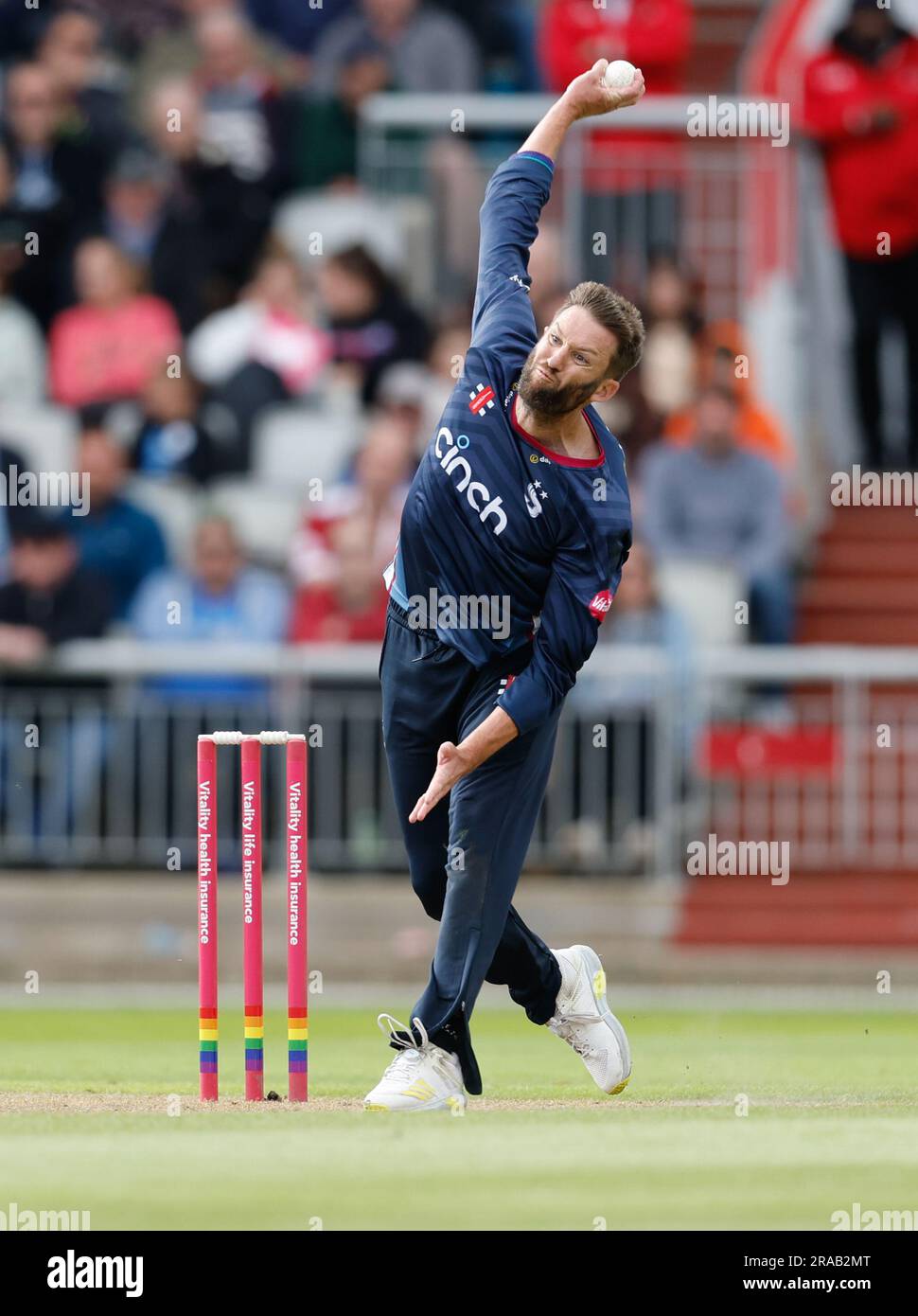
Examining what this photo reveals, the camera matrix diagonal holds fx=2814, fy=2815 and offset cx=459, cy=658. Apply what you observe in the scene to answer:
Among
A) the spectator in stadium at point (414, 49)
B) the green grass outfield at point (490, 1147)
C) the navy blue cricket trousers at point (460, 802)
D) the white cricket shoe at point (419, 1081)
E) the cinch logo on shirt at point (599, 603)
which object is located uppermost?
the spectator in stadium at point (414, 49)

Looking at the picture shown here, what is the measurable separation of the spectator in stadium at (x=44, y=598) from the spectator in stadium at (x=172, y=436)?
1298 millimetres

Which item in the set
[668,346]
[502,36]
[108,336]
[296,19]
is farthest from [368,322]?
[296,19]

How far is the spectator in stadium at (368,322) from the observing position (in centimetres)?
1877

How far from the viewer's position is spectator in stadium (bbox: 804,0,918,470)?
61.5 ft

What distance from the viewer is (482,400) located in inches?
359

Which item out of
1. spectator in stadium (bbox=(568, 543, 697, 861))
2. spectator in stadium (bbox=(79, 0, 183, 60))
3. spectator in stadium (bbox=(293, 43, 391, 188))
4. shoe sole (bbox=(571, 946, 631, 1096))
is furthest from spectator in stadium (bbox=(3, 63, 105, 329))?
shoe sole (bbox=(571, 946, 631, 1096))

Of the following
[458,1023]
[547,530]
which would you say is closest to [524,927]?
[458,1023]

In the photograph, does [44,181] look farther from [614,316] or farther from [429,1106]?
[429,1106]

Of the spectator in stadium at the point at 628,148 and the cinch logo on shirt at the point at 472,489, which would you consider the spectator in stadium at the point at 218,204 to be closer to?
the spectator in stadium at the point at 628,148

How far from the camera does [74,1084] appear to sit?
10.2 metres

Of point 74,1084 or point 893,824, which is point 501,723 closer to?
point 74,1084

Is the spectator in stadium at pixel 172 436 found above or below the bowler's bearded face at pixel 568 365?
above

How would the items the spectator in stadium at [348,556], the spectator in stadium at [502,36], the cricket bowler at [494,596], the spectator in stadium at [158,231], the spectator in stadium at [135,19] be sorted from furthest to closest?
the spectator in stadium at [135,19] < the spectator in stadium at [502,36] < the spectator in stadium at [158,231] < the spectator in stadium at [348,556] < the cricket bowler at [494,596]

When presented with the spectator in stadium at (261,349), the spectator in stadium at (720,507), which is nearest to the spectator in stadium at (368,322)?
the spectator in stadium at (261,349)
